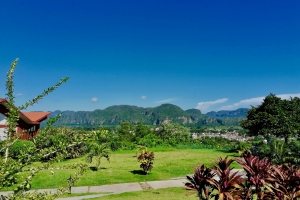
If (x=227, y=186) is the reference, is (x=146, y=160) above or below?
below

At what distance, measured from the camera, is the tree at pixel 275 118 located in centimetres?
3403

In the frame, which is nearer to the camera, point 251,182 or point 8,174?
point 8,174

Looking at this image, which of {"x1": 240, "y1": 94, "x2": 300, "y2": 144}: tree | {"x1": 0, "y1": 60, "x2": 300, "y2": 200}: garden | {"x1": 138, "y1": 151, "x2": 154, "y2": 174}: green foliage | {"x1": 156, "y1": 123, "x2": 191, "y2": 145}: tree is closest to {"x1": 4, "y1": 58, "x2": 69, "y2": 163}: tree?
{"x1": 0, "y1": 60, "x2": 300, "y2": 200}: garden

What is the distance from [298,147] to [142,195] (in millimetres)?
12794

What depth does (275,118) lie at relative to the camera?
34.5 m

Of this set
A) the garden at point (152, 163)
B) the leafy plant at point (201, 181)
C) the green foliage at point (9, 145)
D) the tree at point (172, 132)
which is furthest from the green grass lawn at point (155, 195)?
the tree at point (172, 132)

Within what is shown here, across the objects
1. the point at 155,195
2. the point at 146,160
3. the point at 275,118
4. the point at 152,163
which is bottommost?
the point at 155,195

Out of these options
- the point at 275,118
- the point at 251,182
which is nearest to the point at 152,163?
the point at 251,182

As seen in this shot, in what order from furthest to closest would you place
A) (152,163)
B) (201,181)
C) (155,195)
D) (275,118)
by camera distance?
(275,118) < (152,163) < (155,195) < (201,181)

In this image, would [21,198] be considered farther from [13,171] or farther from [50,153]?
[50,153]

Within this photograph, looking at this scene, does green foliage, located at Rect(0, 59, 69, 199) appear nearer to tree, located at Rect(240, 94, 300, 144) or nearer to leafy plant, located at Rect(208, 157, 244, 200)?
leafy plant, located at Rect(208, 157, 244, 200)

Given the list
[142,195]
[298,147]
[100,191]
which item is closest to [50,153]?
[142,195]

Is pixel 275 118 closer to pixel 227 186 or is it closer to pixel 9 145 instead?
pixel 227 186

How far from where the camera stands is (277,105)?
36.6 m
